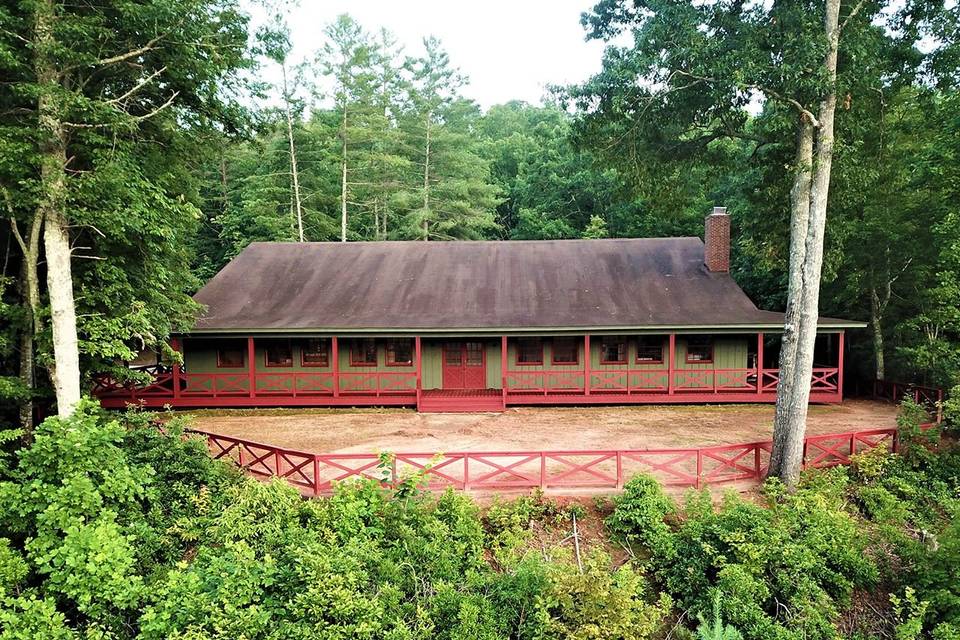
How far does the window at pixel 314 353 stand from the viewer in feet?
57.9

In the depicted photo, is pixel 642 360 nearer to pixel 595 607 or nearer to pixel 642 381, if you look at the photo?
pixel 642 381

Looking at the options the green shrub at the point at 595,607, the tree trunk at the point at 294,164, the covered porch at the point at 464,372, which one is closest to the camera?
the green shrub at the point at 595,607

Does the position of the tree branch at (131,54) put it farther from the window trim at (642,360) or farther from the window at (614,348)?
the window trim at (642,360)

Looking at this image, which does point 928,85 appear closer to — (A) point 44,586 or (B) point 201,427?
(A) point 44,586

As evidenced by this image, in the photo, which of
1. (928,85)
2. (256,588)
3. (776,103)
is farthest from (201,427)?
(928,85)

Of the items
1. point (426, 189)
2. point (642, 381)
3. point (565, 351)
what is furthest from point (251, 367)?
point (426, 189)

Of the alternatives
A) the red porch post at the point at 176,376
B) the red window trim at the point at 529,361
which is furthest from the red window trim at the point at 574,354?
the red porch post at the point at 176,376

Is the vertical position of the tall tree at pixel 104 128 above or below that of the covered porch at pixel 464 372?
above

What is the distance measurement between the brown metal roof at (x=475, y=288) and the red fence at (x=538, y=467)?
6.06 metres

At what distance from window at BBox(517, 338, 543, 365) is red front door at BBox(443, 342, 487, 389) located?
1240 millimetres

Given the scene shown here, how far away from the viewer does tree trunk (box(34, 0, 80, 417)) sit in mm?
8617

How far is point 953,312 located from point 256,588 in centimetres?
1482

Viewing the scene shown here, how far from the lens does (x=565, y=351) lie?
58.2 ft

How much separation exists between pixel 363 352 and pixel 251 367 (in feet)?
11.7
